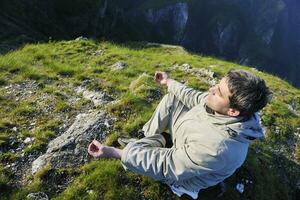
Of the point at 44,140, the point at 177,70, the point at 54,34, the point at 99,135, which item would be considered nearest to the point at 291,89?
the point at 177,70

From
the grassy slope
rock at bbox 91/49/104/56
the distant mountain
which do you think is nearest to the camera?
the grassy slope

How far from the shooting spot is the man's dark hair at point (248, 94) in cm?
600

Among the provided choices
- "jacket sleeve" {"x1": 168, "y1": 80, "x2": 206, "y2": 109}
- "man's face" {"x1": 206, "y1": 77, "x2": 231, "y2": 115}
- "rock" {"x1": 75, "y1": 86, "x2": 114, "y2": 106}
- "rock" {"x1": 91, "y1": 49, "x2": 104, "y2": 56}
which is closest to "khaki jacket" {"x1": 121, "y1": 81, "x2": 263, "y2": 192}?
"man's face" {"x1": 206, "y1": 77, "x2": 231, "y2": 115}

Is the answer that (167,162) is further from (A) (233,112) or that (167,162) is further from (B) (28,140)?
(B) (28,140)

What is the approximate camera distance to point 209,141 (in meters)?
6.23

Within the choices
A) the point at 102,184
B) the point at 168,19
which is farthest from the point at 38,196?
the point at 168,19

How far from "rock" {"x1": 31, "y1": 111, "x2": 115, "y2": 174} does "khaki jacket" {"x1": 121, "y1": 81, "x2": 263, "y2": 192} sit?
7.61 feet

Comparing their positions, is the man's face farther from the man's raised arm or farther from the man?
the man's raised arm

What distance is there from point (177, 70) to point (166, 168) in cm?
937

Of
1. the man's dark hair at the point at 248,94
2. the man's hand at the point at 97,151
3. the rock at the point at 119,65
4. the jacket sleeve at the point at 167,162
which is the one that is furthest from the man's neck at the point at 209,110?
the rock at the point at 119,65

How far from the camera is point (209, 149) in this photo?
6191 mm

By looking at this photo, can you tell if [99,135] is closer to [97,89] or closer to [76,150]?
[76,150]

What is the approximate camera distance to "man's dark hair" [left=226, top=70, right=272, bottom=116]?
6.00 meters

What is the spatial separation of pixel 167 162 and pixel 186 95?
5.99ft
